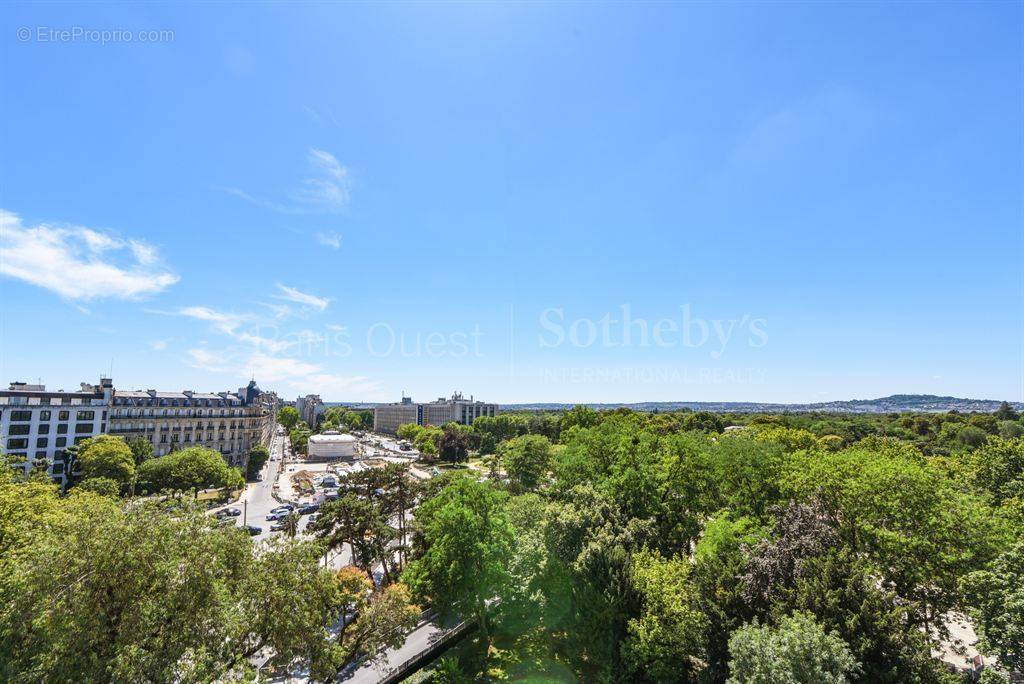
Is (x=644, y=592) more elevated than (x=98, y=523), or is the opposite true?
(x=98, y=523)

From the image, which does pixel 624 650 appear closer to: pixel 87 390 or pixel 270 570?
pixel 270 570

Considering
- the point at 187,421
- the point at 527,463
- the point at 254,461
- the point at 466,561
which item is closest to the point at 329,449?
the point at 254,461

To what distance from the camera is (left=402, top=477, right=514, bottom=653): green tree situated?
2639cm

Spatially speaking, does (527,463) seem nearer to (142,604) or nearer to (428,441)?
→ (142,604)

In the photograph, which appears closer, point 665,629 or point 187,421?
point 665,629

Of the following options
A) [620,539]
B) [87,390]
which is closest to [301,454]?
[87,390]

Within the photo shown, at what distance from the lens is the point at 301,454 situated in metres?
129

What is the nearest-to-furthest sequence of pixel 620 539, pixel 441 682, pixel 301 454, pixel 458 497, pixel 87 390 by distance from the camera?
pixel 441 682 → pixel 620 539 → pixel 458 497 → pixel 87 390 → pixel 301 454

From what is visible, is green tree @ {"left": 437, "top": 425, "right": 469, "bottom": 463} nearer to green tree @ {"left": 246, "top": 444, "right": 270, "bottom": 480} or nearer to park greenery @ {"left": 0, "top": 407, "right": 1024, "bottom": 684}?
green tree @ {"left": 246, "top": 444, "right": 270, "bottom": 480}

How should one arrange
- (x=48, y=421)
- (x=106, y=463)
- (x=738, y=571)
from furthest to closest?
(x=48, y=421) < (x=106, y=463) < (x=738, y=571)

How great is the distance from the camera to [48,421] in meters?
66.1

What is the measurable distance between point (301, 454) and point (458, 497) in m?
117

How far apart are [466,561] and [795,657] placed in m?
16.7

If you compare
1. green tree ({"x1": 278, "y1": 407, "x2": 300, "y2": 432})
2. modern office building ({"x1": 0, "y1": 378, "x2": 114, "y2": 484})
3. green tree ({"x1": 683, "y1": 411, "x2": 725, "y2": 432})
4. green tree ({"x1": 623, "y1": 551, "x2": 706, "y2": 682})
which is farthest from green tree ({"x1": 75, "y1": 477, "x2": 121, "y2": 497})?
green tree ({"x1": 278, "y1": 407, "x2": 300, "y2": 432})
